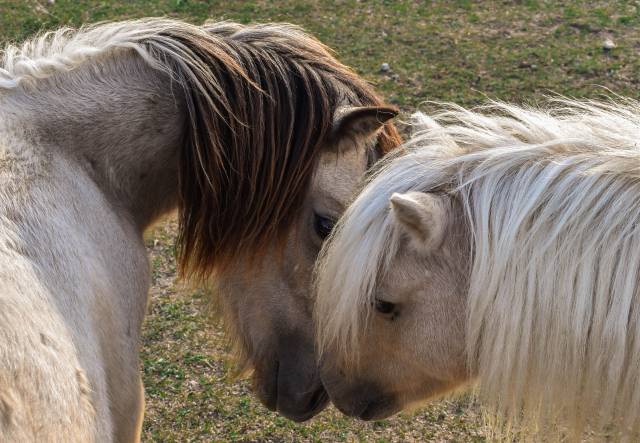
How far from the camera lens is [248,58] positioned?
2.75 metres

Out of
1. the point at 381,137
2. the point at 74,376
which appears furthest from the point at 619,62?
the point at 74,376

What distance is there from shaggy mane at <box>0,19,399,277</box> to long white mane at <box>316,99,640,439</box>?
1.45 ft

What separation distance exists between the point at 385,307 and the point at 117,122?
1071 millimetres

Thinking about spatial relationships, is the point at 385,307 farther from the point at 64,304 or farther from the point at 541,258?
the point at 64,304

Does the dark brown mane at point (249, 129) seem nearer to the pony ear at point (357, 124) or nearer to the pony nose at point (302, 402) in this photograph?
the pony ear at point (357, 124)

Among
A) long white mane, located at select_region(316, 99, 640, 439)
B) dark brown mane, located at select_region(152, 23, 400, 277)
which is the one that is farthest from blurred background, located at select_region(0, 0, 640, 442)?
long white mane, located at select_region(316, 99, 640, 439)

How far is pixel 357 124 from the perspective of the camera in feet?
8.86

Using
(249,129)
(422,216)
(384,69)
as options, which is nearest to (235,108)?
(249,129)

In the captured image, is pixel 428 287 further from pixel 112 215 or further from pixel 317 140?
pixel 112 215

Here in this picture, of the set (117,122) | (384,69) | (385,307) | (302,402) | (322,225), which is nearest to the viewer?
(385,307)

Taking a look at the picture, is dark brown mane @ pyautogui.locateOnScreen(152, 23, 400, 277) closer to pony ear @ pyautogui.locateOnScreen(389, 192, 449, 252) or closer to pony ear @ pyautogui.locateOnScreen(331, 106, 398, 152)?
pony ear @ pyautogui.locateOnScreen(331, 106, 398, 152)

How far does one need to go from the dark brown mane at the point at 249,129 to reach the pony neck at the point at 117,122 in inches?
3.0

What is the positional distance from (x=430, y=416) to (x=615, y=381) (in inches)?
82.8

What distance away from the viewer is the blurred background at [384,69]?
3975mm
